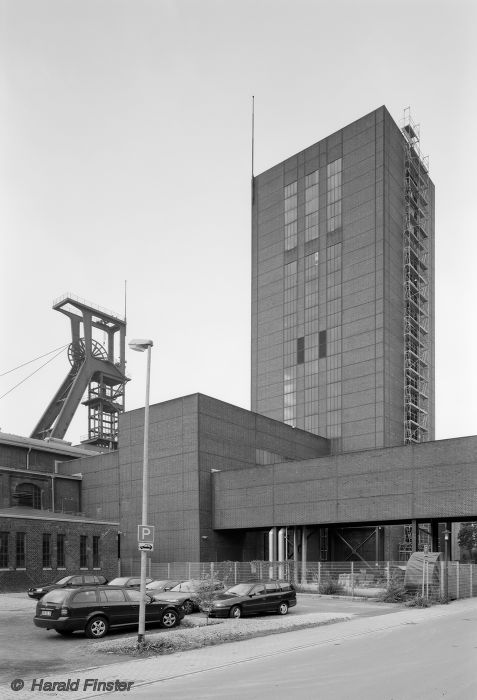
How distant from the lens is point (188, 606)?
2791cm

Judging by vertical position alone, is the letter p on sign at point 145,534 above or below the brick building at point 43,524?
above

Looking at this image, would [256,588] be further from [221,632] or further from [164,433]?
[164,433]

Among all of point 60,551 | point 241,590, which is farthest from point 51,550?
point 241,590

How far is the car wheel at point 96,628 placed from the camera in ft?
69.3

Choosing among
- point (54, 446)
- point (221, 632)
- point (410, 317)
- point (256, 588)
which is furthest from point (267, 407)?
A: point (221, 632)

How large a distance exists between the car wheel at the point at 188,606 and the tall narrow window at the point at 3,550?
21.3 m

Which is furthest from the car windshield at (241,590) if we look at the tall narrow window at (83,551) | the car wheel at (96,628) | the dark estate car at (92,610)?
the tall narrow window at (83,551)

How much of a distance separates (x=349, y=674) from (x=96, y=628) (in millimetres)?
9885

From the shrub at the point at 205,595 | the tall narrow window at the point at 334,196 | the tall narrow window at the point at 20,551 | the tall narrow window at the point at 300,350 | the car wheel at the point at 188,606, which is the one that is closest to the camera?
the shrub at the point at 205,595

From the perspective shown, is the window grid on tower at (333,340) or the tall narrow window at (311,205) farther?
the tall narrow window at (311,205)

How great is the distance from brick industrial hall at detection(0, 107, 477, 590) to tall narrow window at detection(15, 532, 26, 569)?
8cm

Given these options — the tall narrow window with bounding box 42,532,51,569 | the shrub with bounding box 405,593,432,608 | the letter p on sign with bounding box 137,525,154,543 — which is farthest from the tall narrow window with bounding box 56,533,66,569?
the letter p on sign with bounding box 137,525,154,543

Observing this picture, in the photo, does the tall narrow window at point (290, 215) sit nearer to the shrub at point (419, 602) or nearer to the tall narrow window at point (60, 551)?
the tall narrow window at point (60, 551)

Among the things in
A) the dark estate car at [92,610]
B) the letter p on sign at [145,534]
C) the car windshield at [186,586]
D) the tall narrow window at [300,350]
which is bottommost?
the car windshield at [186,586]
